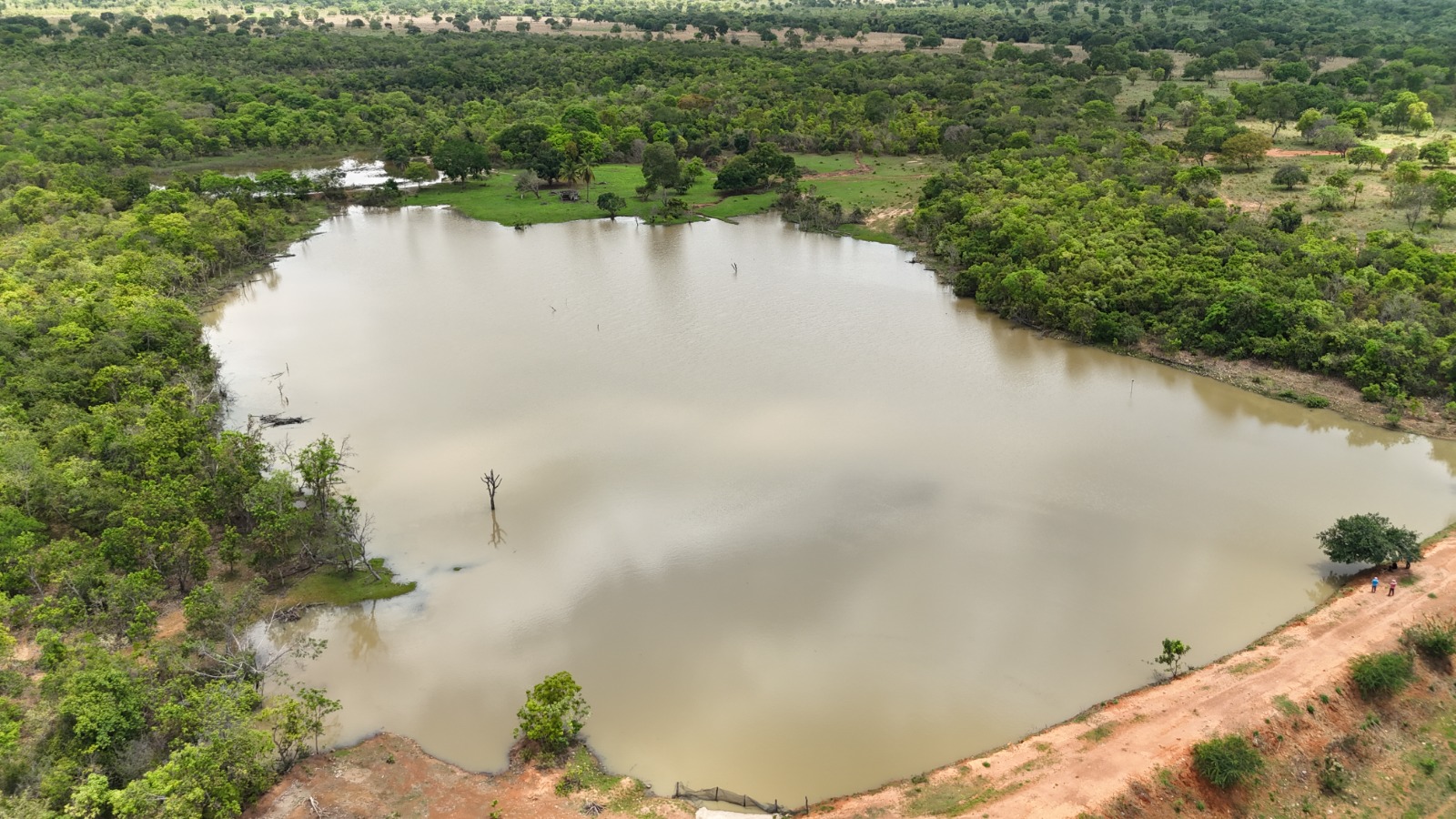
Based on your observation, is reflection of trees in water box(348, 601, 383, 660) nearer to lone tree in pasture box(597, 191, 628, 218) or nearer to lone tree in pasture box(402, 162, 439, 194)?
lone tree in pasture box(597, 191, 628, 218)

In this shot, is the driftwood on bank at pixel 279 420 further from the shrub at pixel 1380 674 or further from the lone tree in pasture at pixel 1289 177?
the lone tree in pasture at pixel 1289 177

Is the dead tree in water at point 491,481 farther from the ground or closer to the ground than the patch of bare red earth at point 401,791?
farther from the ground

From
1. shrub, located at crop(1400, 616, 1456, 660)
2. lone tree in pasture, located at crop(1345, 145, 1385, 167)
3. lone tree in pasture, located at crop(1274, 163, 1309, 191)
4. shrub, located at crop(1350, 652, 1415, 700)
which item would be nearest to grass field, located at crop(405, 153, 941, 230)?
lone tree in pasture, located at crop(1274, 163, 1309, 191)

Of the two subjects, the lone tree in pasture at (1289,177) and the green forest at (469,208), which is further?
the lone tree in pasture at (1289,177)

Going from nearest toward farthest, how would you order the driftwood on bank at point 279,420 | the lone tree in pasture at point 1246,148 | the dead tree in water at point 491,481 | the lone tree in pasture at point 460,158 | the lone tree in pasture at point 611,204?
the dead tree in water at point 491,481, the driftwood on bank at point 279,420, the lone tree in pasture at point 611,204, the lone tree in pasture at point 1246,148, the lone tree in pasture at point 460,158

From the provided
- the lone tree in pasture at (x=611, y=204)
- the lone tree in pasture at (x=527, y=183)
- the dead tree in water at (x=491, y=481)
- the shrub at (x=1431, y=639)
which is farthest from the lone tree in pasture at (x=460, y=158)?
the shrub at (x=1431, y=639)

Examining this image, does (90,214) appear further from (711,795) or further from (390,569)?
(711,795)

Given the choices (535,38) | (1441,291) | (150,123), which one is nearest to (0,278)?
(150,123)
